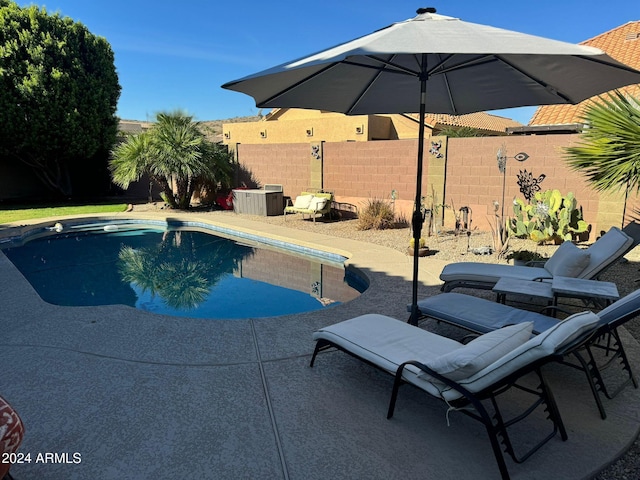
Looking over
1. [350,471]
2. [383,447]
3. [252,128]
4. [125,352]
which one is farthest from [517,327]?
[252,128]

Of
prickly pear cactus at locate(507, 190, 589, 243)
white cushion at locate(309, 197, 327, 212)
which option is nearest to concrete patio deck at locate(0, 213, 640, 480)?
prickly pear cactus at locate(507, 190, 589, 243)

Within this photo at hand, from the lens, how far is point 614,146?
17.3ft

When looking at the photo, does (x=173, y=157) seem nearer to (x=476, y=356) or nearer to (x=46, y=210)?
(x=46, y=210)

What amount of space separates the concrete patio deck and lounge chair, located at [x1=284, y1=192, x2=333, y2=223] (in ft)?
24.9

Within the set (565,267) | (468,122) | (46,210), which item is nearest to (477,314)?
(565,267)

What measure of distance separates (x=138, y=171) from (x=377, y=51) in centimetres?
1343

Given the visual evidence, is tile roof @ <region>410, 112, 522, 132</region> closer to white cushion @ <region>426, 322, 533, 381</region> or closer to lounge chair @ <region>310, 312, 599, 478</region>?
lounge chair @ <region>310, 312, 599, 478</region>

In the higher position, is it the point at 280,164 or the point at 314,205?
the point at 280,164

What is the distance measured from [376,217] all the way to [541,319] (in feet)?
23.5

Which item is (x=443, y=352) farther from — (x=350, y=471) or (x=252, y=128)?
(x=252, y=128)

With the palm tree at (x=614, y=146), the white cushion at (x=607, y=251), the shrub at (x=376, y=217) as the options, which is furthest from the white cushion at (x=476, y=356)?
the shrub at (x=376, y=217)

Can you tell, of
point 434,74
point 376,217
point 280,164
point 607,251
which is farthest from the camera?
point 280,164

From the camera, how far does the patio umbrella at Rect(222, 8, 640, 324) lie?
265 centimetres

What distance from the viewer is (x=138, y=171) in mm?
14148
